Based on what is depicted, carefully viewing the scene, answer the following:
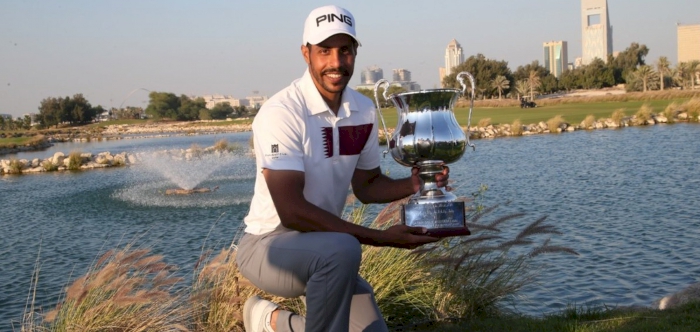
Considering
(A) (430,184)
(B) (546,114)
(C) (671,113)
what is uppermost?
(A) (430,184)

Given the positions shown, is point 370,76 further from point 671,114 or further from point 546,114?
point 546,114

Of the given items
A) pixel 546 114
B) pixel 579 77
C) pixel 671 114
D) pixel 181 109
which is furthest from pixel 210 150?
pixel 181 109

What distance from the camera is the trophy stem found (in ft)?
12.3

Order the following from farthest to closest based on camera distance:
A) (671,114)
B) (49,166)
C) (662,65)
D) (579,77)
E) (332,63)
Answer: (579,77)
(662,65)
(671,114)
(49,166)
(332,63)

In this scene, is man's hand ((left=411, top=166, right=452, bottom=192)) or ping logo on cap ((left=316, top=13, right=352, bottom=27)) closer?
ping logo on cap ((left=316, top=13, right=352, bottom=27))

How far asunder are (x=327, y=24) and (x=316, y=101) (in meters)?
0.39

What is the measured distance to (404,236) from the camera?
11.5ft

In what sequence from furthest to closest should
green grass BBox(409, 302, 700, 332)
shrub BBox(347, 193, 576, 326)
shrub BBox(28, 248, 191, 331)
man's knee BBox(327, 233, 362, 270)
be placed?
shrub BBox(347, 193, 576, 326), green grass BBox(409, 302, 700, 332), shrub BBox(28, 248, 191, 331), man's knee BBox(327, 233, 362, 270)

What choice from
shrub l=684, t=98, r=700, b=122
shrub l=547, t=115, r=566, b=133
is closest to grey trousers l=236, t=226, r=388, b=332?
shrub l=547, t=115, r=566, b=133

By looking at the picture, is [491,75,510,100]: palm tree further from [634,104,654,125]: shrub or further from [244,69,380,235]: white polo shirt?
[244,69,380,235]: white polo shirt

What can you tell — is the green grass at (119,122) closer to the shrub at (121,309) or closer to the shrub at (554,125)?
the shrub at (554,125)

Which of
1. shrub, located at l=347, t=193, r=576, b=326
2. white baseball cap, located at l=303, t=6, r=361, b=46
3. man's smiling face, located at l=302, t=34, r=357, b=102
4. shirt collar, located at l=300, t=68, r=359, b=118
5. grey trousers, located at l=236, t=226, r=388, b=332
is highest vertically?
white baseball cap, located at l=303, t=6, r=361, b=46

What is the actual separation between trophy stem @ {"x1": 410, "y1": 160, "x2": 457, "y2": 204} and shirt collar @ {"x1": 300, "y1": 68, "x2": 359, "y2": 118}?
1.54 feet

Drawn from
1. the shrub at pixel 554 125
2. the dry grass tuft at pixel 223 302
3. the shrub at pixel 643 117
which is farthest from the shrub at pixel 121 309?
the shrub at pixel 643 117
